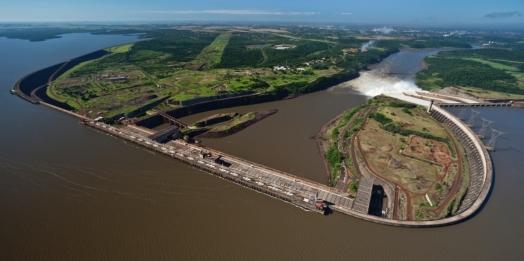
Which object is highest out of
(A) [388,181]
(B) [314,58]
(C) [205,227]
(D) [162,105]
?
(B) [314,58]

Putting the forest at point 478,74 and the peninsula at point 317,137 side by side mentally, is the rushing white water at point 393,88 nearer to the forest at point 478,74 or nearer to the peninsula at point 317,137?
the forest at point 478,74

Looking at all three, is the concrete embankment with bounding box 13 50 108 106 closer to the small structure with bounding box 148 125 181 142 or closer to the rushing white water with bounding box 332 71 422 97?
the small structure with bounding box 148 125 181 142

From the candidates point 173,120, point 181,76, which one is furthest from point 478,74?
point 173,120

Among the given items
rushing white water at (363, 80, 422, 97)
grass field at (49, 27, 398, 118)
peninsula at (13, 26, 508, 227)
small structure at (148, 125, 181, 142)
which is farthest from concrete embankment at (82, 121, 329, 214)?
rushing white water at (363, 80, 422, 97)

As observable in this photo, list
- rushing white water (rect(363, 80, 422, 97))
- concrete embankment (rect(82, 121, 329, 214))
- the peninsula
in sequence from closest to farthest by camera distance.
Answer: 1. the peninsula
2. concrete embankment (rect(82, 121, 329, 214))
3. rushing white water (rect(363, 80, 422, 97))

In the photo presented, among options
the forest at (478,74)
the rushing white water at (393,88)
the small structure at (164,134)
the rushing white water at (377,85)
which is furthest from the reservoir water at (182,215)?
the forest at (478,74)

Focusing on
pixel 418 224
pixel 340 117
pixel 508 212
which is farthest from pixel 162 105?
pixel 508 212

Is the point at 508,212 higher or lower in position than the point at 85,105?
lower

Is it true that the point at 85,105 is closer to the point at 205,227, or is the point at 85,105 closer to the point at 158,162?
the point at 158,162

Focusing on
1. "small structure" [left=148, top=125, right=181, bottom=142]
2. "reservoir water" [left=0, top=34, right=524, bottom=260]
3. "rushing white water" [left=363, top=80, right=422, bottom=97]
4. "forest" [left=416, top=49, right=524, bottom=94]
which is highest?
"forest" [left=416, top=49, right=524, bottom=94]
